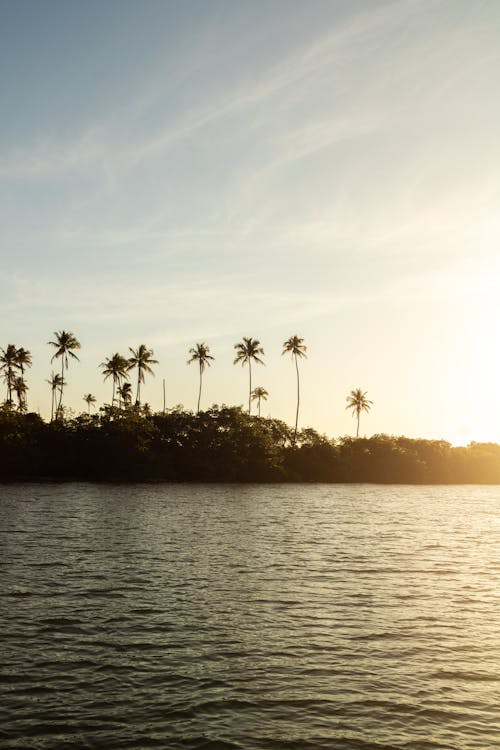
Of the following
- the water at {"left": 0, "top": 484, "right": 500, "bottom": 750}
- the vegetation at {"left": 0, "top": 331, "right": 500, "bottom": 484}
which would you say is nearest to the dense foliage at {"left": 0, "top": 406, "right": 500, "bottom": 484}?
the vegetation at {"left": 0, "top": 331, "right": 500, "bottom": 484}

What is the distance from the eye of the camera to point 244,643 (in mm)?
19734

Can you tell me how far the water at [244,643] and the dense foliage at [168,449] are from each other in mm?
74368

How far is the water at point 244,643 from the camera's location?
541 inches

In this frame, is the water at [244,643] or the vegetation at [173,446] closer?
the water at [244,643]

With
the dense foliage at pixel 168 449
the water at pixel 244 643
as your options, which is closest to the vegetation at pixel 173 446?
the dense foliage at pixel 168 449

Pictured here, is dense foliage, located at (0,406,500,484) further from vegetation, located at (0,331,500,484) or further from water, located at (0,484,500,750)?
water, located at (0,484,500,750)

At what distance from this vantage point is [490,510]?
84.2 metres

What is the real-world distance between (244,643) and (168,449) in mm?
108253

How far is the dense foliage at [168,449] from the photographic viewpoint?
116 metres

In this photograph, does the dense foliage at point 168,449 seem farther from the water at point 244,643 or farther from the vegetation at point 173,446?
the water at point 244,643

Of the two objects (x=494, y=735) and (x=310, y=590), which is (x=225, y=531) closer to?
(x=310, y=590)

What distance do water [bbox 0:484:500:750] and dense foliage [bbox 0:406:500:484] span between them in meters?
74.4

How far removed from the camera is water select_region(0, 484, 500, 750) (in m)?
13.7

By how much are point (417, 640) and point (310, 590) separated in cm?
760
